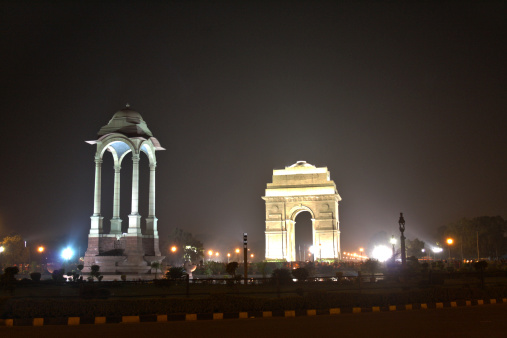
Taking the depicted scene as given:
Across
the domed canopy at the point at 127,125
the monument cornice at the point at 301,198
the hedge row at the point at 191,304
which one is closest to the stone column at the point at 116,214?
the domed canopy at the point at 127,125

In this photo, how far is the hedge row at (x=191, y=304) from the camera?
1412 centimetres

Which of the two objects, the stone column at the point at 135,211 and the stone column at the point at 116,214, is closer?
the stone column at the point at 135,211

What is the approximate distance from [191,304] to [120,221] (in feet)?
74.6

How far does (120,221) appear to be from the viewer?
1433 inches

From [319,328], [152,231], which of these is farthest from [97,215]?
[319,328]

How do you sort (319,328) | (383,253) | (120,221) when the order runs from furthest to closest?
1. (383,253)
2. (120,221)
3. (319,328)

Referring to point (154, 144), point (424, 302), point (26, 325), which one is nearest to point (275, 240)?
point (154, 144)

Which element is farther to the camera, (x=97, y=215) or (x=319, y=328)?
(x=97, y=215)

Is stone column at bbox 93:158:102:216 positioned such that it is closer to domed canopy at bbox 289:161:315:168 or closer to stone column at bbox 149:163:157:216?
stone column at bbox 149:163:157:216

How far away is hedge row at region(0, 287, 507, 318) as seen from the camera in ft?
46.3

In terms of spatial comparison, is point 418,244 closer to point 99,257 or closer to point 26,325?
point 99,257

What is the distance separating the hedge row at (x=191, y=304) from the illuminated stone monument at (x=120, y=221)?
1996 centimetres

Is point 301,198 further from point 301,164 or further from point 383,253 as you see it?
point 383,253

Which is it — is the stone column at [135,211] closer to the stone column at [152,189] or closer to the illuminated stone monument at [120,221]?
the illuminated stone monument at [120,221]
